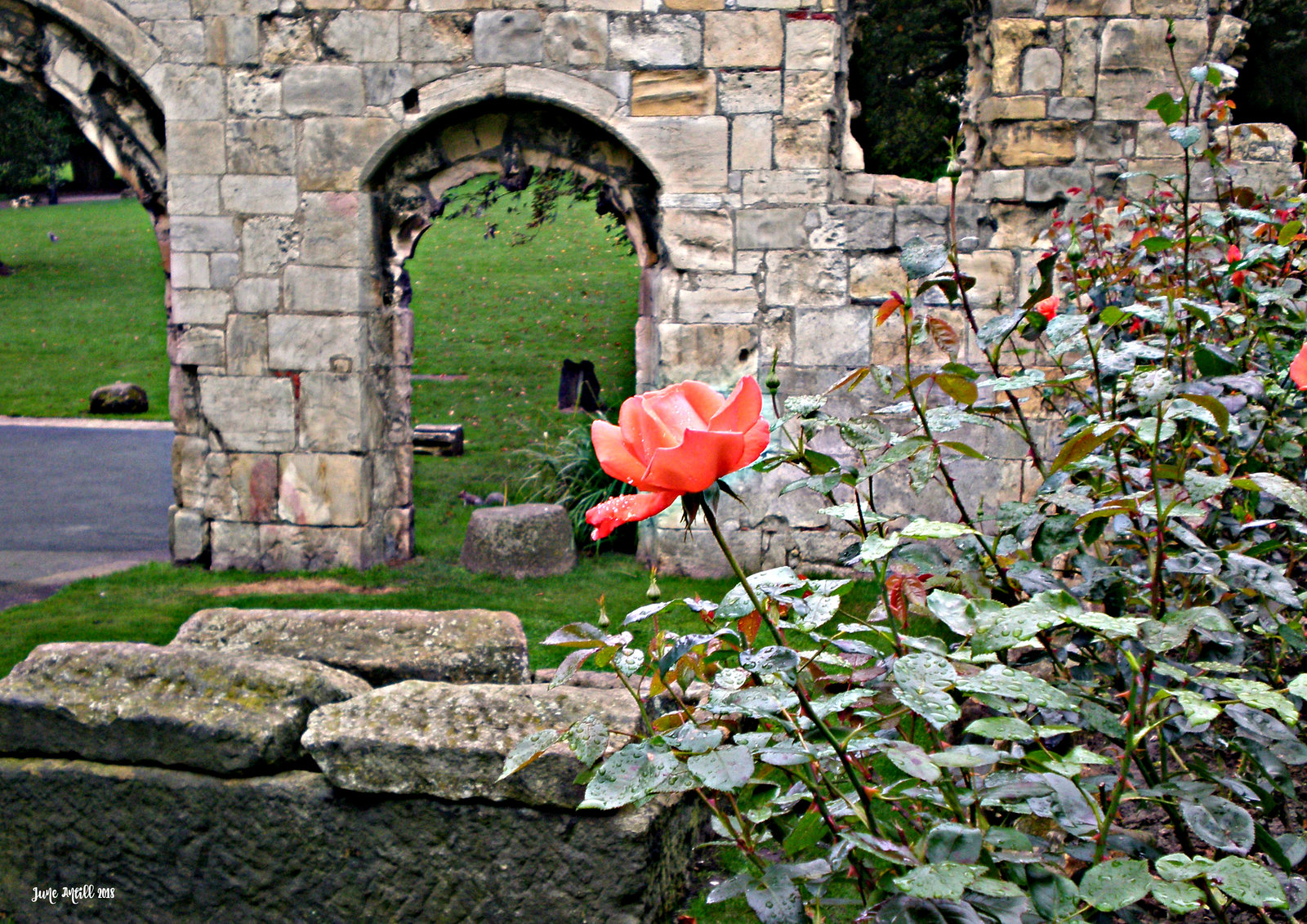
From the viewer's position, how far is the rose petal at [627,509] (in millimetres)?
1140

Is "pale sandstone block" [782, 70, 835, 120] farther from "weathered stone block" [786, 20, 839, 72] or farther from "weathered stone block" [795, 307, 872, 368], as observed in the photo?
"weathered stone block" [795, 307, 872, 368]

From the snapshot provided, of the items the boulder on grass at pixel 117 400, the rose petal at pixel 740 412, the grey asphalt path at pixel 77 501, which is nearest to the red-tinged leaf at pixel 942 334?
the rose petal at pixel 740 412

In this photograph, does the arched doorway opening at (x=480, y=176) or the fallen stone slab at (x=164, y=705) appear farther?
the arched doorway opening at (x=480, y=176)

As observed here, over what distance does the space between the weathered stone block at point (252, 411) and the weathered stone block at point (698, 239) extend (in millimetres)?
2667

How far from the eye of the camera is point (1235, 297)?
244 centimetres

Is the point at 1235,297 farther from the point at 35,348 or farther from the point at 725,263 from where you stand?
the point at 35,348

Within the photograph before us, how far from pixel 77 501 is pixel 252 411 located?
413 centimetres

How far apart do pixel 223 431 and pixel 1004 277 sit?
5.16m

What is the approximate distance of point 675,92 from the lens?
6137 millimetres

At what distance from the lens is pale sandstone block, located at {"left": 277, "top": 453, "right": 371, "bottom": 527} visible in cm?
646

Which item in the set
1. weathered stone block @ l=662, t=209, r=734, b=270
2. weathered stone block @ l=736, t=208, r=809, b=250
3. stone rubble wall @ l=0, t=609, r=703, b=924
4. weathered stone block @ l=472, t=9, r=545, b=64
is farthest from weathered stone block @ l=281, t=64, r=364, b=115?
stone rubble wall @ l=0, t=609, r=703, b=924

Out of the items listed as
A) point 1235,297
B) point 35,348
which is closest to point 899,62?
point 1235,297

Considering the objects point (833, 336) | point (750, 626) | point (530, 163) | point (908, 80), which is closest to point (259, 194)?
point (530, 163)

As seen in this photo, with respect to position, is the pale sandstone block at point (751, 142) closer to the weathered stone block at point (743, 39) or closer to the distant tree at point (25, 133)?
the weathered stone block at point (743, 39)
